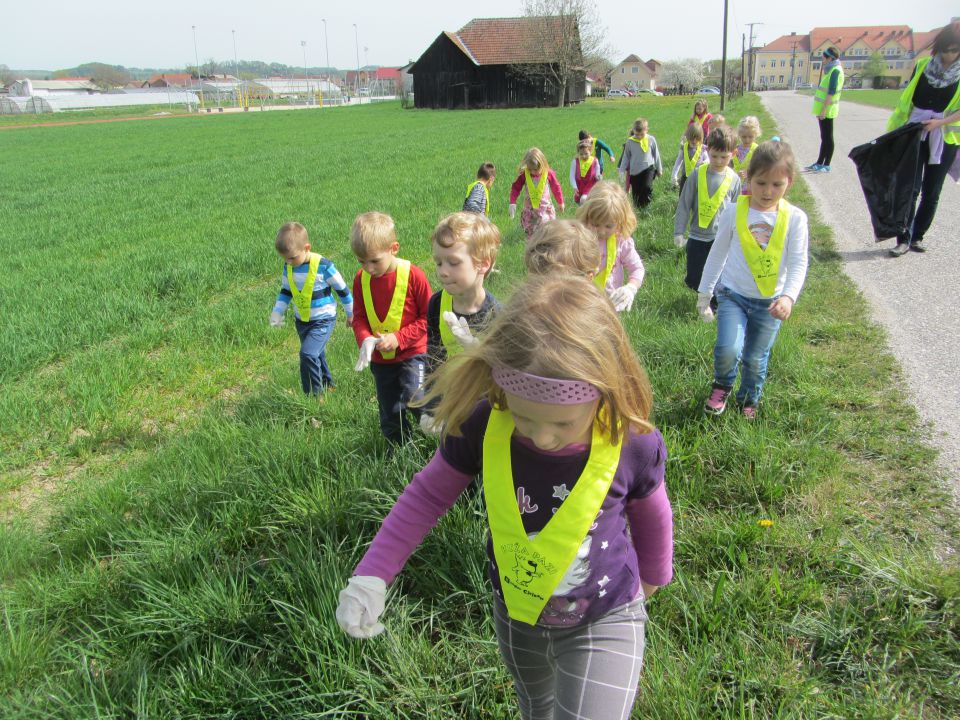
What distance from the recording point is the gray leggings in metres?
1.54

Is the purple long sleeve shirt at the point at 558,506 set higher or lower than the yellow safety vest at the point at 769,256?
lower

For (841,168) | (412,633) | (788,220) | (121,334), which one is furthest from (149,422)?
(841,168)

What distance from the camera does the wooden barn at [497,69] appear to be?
194 ft

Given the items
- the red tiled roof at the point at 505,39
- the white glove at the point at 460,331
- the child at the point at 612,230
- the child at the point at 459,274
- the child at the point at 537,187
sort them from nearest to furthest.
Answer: the white glove at the point at 460,331 → the child at the point at 459,274 → the child at the point at 612,230 → the child at the point at 537,187 → the red tiled roof at the point at 505,39

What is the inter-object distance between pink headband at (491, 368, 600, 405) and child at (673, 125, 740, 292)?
485 centimetres

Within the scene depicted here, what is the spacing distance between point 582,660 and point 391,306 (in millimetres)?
2549

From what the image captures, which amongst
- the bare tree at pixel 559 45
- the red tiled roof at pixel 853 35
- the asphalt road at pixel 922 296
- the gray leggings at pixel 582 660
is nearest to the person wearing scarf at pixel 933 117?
the asphalt road at pixel 922 296

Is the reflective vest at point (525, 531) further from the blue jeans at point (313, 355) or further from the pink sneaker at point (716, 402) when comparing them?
the blue jeans at point (313, 355)

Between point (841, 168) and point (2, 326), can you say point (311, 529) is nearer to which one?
point (2, 326)

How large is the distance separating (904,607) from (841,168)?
45.2ft

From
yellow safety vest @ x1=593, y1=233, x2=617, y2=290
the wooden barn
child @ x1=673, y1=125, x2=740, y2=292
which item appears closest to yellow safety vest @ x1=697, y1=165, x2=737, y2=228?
child @ x1=673, y1=125, x2=740, y2=292

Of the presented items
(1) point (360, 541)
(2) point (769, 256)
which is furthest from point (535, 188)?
(1) point (360, 541)

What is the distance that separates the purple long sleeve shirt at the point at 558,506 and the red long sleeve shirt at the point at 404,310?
81.2 inches

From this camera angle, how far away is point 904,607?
225 centimetres
